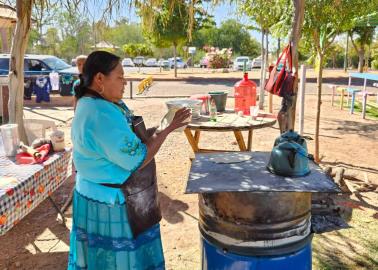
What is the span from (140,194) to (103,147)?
14.0 inches

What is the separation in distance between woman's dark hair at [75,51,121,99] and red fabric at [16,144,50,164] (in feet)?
4.92

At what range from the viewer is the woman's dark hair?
1872mm

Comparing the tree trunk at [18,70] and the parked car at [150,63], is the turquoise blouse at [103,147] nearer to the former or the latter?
the tree trunk at [18,70]

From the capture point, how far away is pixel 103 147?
1.80 m

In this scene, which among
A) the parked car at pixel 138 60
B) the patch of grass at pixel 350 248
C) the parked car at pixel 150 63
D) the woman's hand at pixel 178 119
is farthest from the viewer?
the parked car at pixel 150 63

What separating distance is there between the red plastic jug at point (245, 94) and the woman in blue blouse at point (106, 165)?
206cm

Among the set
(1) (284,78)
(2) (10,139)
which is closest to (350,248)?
(1) (284,78)

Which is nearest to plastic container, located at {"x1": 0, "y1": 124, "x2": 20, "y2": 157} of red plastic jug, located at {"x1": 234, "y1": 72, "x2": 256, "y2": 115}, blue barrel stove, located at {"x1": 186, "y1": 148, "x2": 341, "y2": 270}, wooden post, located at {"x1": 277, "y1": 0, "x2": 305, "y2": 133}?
blue barrel stove, located at {"x1": 186, "y1": 148, "x2": 341, "y2": 270}

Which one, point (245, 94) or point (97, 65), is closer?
point (97, 65)

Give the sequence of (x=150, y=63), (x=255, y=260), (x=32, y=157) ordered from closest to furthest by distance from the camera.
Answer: (x=255, y=260)
(x=32, y=157)
(x=150, y=63)

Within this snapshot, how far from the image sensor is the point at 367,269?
2.94 meters

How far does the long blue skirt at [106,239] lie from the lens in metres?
1.96

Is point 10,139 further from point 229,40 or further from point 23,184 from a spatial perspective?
point 229,40

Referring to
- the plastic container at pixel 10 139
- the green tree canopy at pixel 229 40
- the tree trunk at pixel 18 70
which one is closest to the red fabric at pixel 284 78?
the plastic container at pixel 10 139
